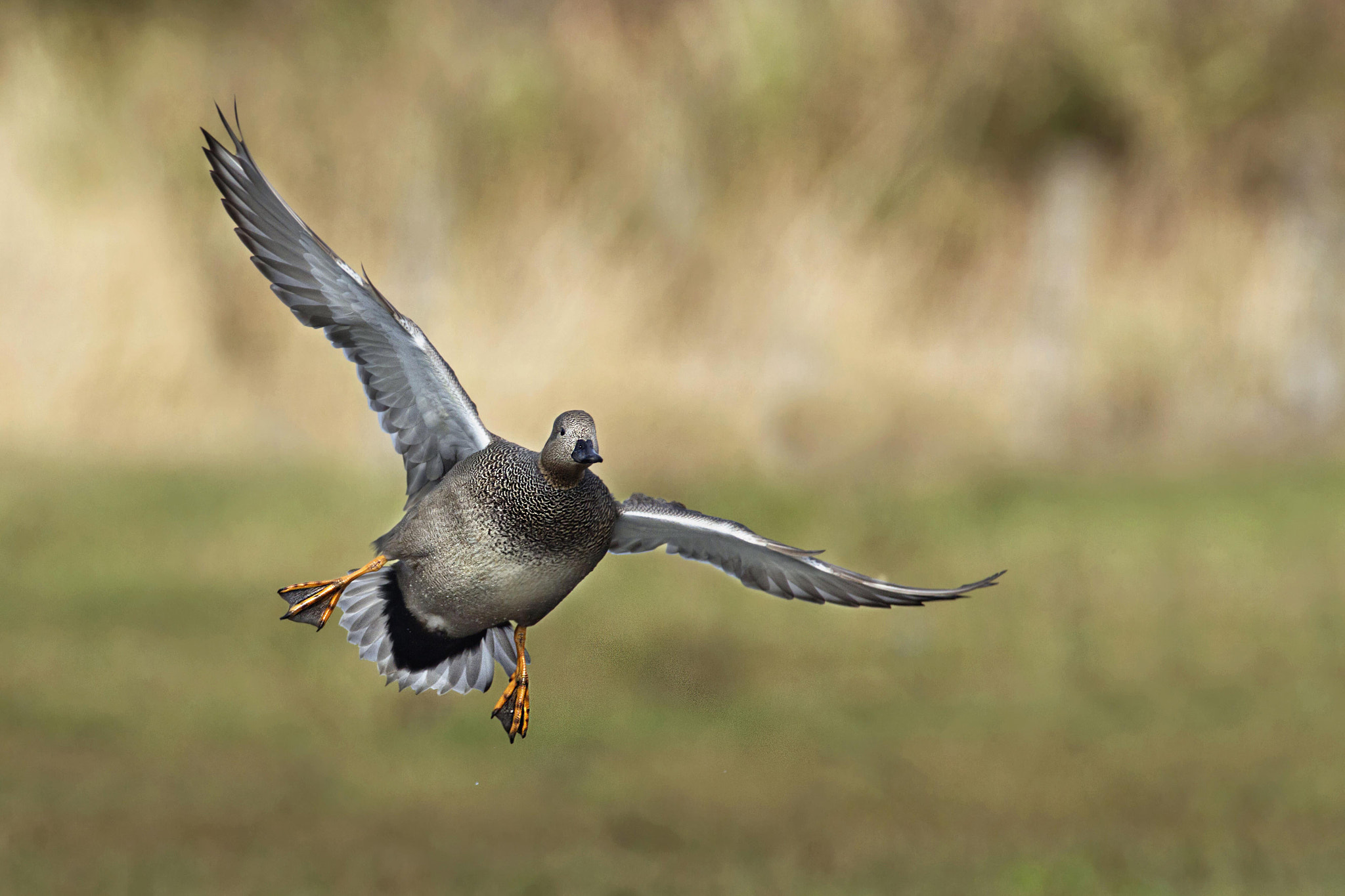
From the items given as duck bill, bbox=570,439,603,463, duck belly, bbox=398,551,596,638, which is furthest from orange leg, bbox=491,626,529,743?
duck bill, bbox=570,439,603,463

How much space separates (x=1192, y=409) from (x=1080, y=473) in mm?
1267

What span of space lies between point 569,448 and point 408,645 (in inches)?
42.6

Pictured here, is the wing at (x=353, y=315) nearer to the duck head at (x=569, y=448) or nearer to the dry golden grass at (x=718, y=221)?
the duck head at (x=569, y=448)

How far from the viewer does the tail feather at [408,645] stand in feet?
15.0

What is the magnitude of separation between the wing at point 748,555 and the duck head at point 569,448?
0.88ft

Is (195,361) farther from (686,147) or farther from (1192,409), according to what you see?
(1192,409)

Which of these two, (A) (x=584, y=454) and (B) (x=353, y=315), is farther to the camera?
(B) (x=353, y=315)

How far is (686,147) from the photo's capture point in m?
12.5

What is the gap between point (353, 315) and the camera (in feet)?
13.3

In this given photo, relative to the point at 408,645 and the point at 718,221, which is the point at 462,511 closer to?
the point at 408,645

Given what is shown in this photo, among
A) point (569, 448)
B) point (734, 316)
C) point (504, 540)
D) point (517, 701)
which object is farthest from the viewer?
point (734, 316)

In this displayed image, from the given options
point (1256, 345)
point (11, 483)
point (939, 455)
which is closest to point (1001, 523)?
point (939, 455)

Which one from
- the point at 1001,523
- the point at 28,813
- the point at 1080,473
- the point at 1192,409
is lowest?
the point at 28,813

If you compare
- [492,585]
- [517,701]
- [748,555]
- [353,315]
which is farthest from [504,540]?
[748,555]
